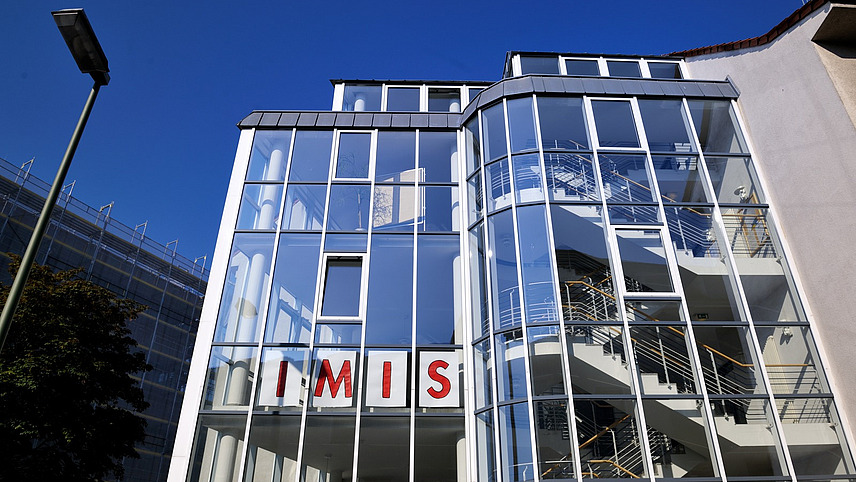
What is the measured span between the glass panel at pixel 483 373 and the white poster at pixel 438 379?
1.54ft

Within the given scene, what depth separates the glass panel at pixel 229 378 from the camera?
11133 mm

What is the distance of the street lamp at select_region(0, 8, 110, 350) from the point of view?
18.3 ft

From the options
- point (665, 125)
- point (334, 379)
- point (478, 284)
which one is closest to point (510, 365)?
point (478, 284)

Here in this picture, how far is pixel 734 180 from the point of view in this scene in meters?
12.9

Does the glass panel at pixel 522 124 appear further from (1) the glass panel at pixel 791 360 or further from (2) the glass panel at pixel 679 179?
(1) the glass panel at pixel 791 360

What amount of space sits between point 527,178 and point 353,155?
15.0 feet

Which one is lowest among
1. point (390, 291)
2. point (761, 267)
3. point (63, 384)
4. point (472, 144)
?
point (63, 384)

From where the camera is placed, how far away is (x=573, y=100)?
1359cm

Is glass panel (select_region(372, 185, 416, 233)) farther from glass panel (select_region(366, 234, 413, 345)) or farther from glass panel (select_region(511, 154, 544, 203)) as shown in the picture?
glass panel (select_region(511, 154, 544, 203))

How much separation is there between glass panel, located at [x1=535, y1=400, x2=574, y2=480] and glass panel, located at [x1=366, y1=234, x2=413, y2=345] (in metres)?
3.21

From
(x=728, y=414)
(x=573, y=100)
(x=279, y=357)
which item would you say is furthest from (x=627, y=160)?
(x=279, y=357)

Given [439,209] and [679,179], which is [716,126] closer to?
[679,179]

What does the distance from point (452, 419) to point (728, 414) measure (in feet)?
16.2

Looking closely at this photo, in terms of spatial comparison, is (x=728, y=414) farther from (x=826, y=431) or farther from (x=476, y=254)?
(x=476, y=254)
